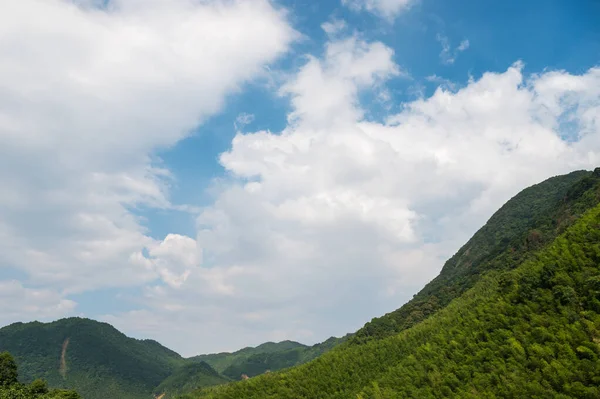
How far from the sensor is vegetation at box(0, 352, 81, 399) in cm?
8012

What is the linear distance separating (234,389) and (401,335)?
4947 centimetres

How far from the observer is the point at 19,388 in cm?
8931

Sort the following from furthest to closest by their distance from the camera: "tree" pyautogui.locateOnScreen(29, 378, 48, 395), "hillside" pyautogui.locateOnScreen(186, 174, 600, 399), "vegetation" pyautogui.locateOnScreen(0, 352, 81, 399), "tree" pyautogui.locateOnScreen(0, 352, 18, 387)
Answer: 1. "tree" pyautogui.locateOnScreen(0, 352, 18, 387)
2. "tree" pyautogui.locateOnScreen(29, 378, 48, 395)
3. "vegetation" pyautogui.locateOnScreen(0, 352, 81, 399)
4. "hillside" pyautogui.locateOnScreen(186, 174, 600, 399)

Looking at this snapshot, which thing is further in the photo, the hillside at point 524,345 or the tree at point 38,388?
the tree at point 38,388

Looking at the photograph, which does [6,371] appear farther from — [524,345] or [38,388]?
[524,345]

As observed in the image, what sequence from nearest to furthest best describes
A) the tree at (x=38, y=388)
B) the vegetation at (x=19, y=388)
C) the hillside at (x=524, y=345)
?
the hillside at (x=524, y=345) → the vegetation at (x=19, y=388) → the tree at (x=38, y=388)

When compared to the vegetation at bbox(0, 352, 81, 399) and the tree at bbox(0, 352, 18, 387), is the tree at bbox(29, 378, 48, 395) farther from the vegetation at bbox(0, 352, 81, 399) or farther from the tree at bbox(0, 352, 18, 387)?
the tree at bbox(0, 352, 18, 387)

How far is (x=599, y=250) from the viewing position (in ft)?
199

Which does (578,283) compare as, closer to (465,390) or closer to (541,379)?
(541,379)

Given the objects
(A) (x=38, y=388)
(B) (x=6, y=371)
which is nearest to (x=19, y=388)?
(A) (x=38, y=388)

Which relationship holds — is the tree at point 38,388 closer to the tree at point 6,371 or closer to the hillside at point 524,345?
the tree at point 6,371

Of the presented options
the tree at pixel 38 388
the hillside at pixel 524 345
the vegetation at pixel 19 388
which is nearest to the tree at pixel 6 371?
the vegetation at pixel 19 388

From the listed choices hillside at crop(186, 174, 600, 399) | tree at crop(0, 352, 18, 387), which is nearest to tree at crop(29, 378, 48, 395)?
tree at crop(0, 352, 18, 387)

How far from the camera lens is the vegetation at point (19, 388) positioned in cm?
8012
